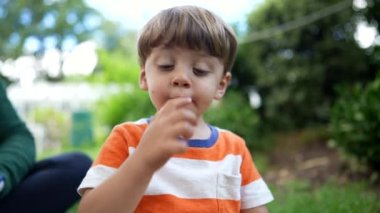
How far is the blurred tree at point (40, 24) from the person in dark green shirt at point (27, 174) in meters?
3.92

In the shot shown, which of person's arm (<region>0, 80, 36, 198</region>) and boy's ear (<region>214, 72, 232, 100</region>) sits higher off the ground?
boy's ear (<region>214, 72, 232, 100</region>)

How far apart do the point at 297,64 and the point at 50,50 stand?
14.8 feet

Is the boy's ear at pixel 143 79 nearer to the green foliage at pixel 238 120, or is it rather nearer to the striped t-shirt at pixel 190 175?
the striped t-shirt at pixel 190 175

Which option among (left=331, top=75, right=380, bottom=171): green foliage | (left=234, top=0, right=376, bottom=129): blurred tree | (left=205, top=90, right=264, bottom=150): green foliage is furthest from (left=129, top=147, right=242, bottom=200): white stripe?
(left=234, top=0, right=376, bottom=129): blurred tree

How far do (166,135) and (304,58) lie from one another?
4294 mm

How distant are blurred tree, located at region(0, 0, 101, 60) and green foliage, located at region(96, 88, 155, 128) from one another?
53.8 inches

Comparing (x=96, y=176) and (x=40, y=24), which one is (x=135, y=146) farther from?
(x=40, y=24)

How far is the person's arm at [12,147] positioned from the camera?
5.77ft

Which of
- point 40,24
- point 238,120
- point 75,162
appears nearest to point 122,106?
point 40,24

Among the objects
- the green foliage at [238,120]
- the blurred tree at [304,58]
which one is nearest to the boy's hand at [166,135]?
the green foliage at [238,120]

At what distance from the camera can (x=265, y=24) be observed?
17.6 ft

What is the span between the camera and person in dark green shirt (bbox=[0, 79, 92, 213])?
1.79 metres

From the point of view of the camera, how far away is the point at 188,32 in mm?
1062

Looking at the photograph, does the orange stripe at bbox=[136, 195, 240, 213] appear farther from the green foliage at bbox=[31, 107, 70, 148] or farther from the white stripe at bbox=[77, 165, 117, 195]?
the green foliage at bbox=[31, 107, 70, 148]
